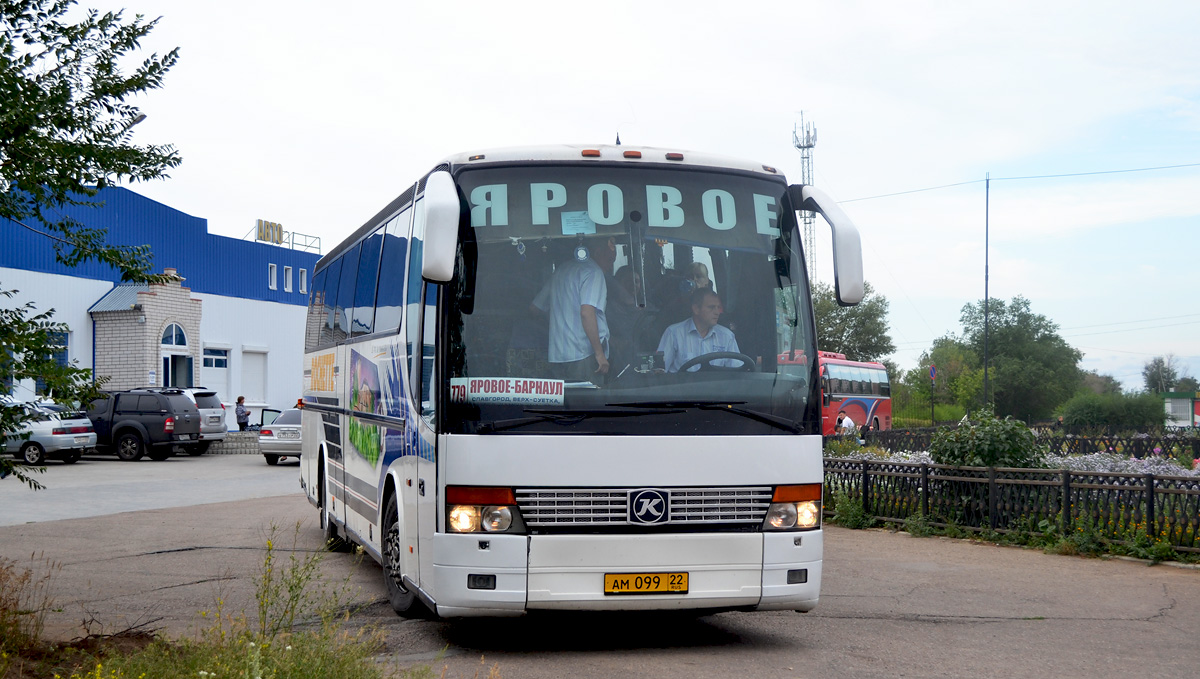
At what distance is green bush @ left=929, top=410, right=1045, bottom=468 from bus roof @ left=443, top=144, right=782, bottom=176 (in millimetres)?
7589

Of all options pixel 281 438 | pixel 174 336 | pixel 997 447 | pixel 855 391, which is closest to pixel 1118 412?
pixel 855 391

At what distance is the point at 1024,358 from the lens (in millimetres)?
101062

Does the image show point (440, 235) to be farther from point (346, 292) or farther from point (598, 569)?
point (346, 292)

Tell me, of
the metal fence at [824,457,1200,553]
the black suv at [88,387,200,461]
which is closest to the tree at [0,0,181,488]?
the metal fence at [824,457,1200,553]

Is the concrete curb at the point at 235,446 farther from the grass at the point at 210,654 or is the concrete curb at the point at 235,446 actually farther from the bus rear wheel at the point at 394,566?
the grass at the point at 210,654

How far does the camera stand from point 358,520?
10.2 m

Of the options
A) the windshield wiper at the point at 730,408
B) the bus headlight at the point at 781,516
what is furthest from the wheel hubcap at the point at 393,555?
the bus headlight at the point at 781,516

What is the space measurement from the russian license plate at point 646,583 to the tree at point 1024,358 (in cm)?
9296

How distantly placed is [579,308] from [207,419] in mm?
27739

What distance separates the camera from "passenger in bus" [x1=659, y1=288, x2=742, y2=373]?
6.95m

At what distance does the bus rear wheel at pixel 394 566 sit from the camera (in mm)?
8211

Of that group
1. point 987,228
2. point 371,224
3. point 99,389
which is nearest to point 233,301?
point 987,228

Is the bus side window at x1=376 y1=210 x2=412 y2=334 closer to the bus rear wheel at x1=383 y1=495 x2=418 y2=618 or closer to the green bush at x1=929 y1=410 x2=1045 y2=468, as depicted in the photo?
the bus rear wheel at x1=383 y1=495 x2=418 y2=618

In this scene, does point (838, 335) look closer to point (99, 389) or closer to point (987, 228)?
point (987, 228)
